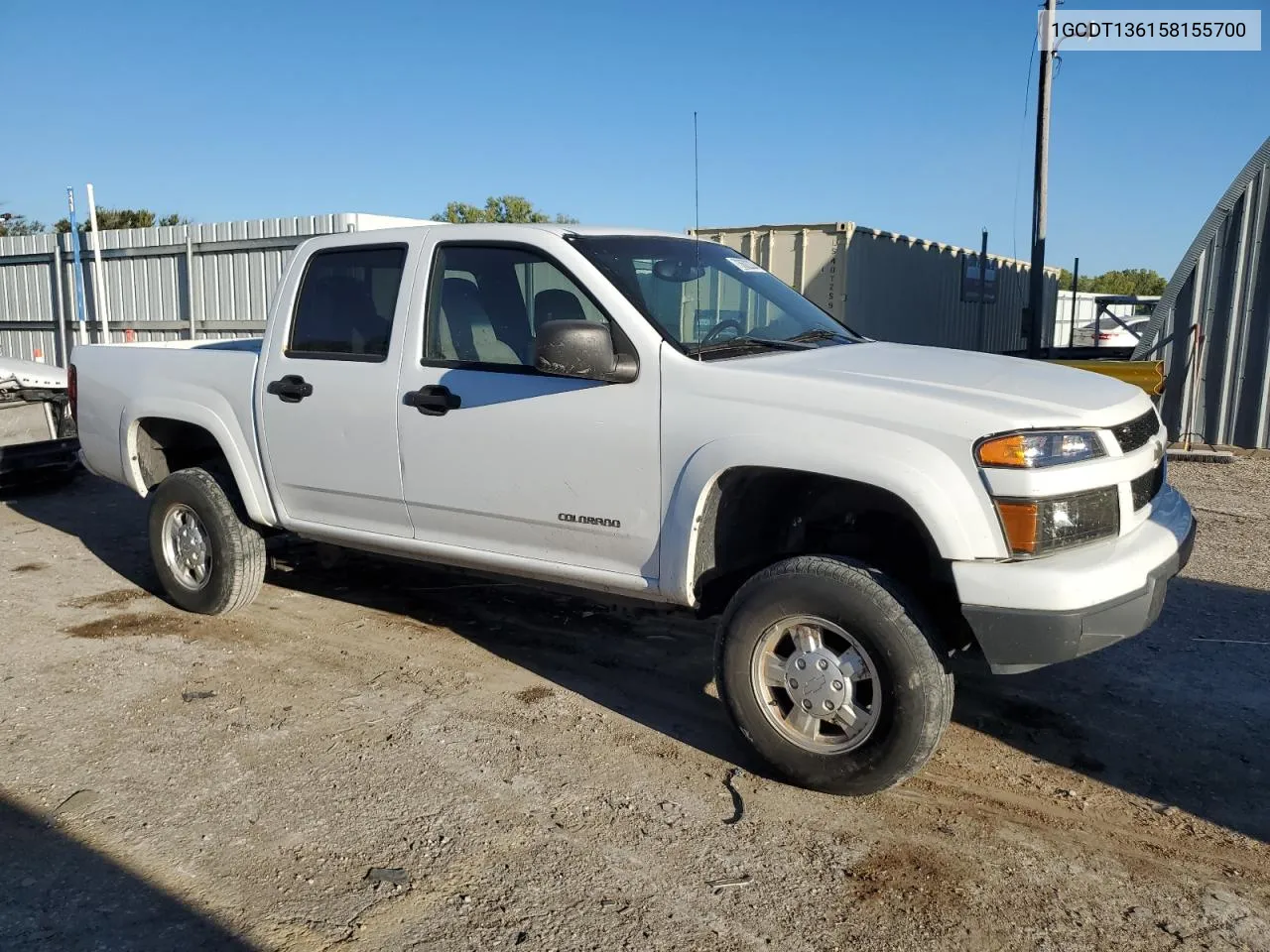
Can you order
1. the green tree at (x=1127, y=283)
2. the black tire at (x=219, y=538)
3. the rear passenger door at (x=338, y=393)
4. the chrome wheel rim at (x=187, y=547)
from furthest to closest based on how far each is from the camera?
the green tree at (x=1127, y=283) → the chrome wheel rim at (x=187, y=547) → the black tire at (x=219, y=538) → the rear passenger door at (x=338, y=393)

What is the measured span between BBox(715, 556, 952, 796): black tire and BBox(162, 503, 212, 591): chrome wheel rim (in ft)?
10.8

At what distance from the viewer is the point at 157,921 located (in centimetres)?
301

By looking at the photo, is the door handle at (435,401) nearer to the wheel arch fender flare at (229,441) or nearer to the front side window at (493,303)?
the front side window at (493,303)

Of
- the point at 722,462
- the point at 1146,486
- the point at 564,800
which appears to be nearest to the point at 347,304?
the point at 722,462

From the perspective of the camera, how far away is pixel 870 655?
3555mm

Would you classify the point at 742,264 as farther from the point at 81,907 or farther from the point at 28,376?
the point at 28,376

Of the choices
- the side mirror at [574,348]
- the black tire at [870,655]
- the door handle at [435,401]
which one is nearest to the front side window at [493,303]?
the door handle at [435,401]

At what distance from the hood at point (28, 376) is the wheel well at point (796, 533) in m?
7.52

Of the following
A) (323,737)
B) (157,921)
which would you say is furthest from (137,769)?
(157,921)

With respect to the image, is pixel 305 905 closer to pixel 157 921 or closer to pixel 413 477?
pixel 157 921

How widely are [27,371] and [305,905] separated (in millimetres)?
7891

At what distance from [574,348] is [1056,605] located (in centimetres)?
183

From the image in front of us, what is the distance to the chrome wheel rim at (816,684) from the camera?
3625 millimetres

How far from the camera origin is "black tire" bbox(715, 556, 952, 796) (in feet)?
11.4
